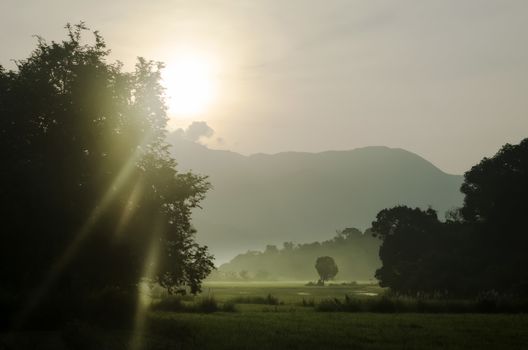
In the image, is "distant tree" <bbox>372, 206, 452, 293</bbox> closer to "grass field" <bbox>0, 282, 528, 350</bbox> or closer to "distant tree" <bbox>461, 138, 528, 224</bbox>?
"distant tree" <bbox>461, 138, 528, 224</bbox>

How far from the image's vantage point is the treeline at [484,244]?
69.8m

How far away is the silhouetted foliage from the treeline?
43161 millimetres

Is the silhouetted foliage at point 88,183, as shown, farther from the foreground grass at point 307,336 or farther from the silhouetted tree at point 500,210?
the silhouetted tree at point 500,210

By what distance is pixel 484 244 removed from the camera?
76.8 metres

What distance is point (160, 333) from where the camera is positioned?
24.8m

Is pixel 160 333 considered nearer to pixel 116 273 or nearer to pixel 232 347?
pixel 232 347

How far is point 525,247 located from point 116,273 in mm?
60928

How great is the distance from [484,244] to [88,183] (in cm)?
6213

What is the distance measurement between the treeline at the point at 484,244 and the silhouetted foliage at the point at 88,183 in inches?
1699

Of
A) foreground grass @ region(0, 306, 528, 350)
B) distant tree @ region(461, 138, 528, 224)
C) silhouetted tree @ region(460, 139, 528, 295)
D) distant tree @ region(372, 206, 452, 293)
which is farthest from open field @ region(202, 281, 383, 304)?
foreground grass @ region(0, 306, 528, 350)

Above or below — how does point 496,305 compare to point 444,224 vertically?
below

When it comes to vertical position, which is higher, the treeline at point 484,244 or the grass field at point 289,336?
the treeline at point 484,244

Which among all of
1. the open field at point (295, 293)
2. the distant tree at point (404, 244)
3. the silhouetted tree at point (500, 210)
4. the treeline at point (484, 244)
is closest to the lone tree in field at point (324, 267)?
the open field at point (295, 293)

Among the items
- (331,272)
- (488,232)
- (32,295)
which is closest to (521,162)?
(488,232)
